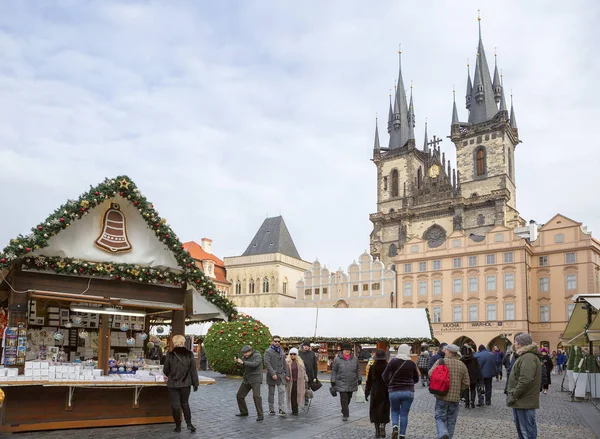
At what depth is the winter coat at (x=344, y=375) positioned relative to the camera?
10828 mm

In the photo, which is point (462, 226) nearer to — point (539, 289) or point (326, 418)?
point (539, 289)

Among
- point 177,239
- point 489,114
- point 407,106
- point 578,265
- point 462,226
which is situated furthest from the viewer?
point 407,106

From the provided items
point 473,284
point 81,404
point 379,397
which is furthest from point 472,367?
point 473,284

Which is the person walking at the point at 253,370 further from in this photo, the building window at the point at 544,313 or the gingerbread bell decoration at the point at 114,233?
the building window at the point at 544,313

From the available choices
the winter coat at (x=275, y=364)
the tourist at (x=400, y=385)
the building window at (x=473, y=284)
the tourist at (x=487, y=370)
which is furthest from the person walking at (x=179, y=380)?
the building window at (x=473, y=284)

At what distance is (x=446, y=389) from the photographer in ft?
26.3

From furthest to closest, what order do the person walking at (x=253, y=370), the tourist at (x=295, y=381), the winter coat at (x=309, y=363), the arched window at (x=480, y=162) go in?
the arched window at (x=480, y=162)
the winter coat at (x=309, y=363)
the tourist at (x=295, y=381)
the person walking at (x=253, y=370)

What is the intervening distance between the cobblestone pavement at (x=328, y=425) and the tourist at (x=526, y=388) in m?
2.51

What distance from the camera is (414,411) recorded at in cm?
1326

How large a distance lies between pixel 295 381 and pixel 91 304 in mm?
4063

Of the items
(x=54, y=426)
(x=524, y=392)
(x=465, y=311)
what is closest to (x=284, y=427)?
(x=54, y=426)

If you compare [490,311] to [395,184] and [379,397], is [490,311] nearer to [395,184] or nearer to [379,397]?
[395,184]

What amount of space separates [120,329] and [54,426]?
2.67m

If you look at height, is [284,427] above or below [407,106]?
below
